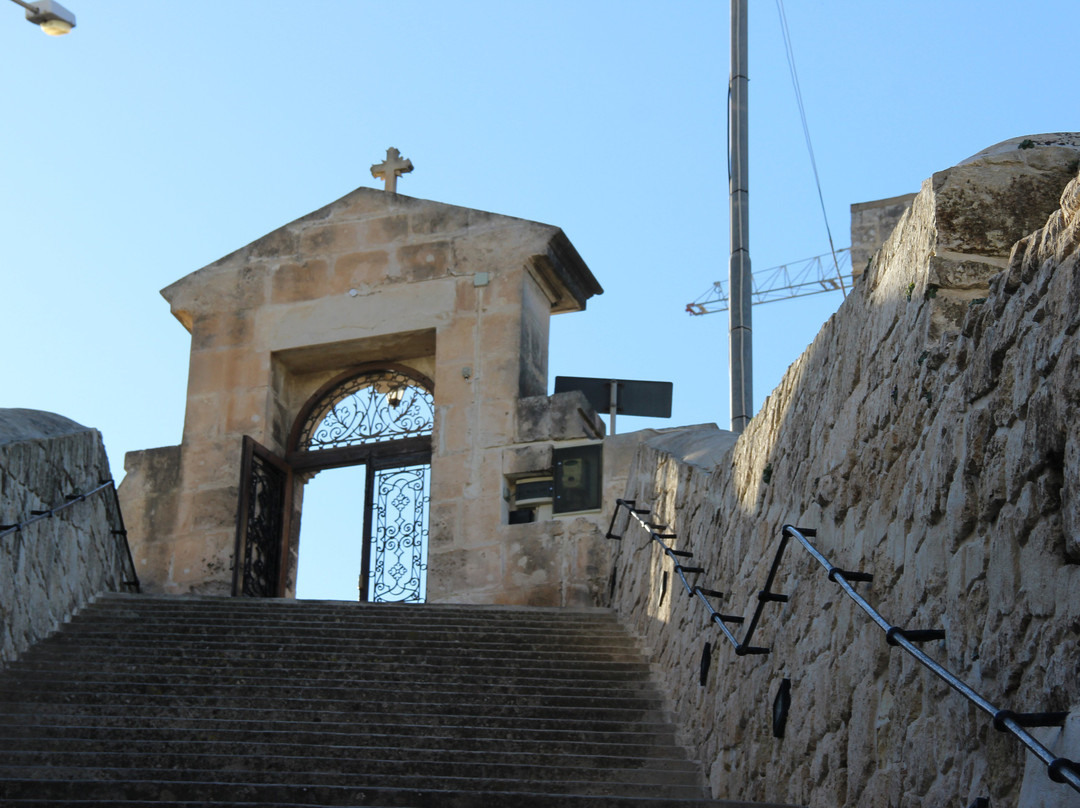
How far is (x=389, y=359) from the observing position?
1285cm

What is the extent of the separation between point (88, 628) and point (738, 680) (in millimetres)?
4075

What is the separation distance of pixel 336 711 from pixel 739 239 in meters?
6.40

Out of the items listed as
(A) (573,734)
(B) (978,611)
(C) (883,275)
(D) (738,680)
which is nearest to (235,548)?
(A) (573,734)

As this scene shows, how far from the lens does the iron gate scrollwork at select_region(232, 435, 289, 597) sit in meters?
11.7

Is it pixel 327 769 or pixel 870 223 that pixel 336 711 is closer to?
pixel 327 769

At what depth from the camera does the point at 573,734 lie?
20.8 feet

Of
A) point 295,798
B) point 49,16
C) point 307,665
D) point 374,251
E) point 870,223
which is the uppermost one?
point 870,223

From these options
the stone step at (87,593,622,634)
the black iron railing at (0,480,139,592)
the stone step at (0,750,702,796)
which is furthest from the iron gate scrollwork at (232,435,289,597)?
the stone step at (0,750,702,796)

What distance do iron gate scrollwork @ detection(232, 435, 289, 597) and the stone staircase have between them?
3001 millimetres

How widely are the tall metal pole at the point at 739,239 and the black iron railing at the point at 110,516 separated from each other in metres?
4.47

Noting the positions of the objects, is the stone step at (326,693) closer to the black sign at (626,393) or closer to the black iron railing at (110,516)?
the black iron railing at (110,516)

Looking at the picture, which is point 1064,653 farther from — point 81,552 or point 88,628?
point 81,552

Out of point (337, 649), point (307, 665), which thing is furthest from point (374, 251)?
point (307, 665)

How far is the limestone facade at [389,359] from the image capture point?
37.8 feet
